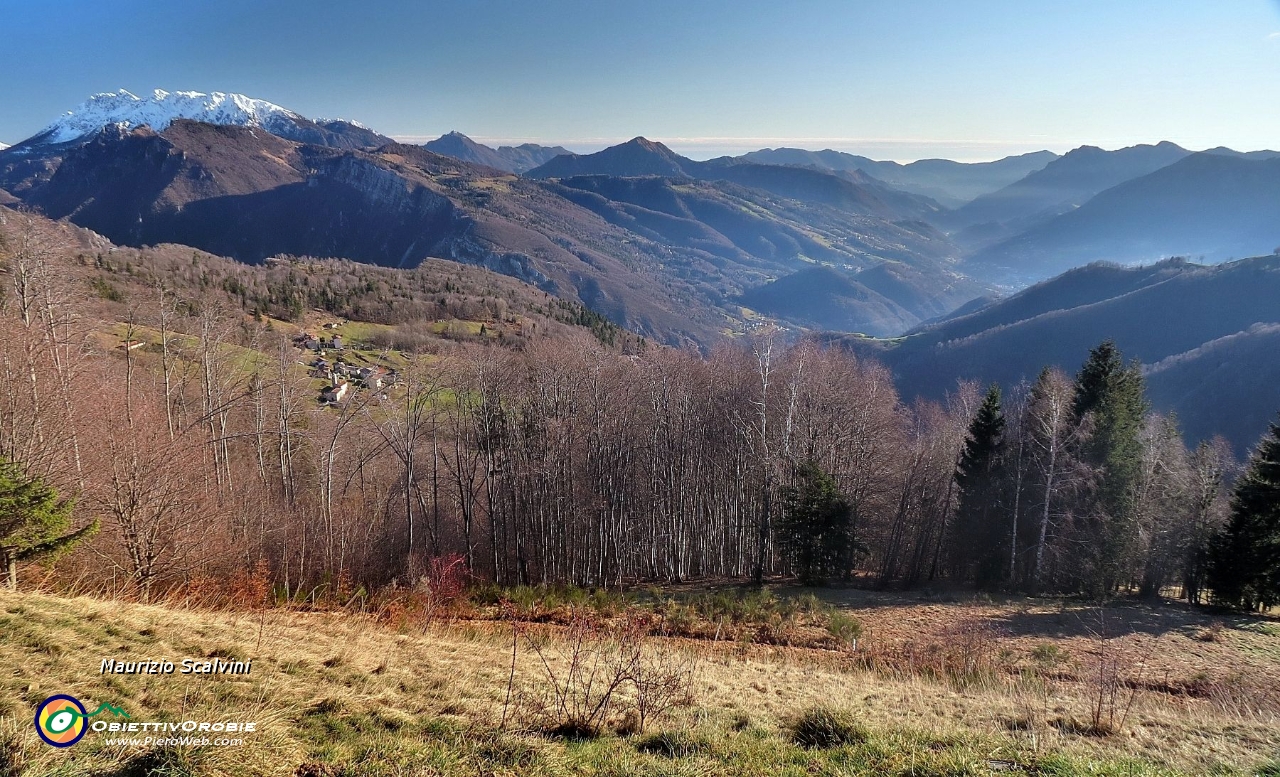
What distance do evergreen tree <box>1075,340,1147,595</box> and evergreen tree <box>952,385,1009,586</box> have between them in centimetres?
355

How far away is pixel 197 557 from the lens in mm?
17156

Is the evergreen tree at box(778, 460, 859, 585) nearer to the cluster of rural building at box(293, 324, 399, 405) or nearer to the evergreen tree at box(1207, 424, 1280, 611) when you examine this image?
the evergreen tree at box(1207, 424, 1280, 611)

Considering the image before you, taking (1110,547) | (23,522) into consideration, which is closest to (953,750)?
(23,522)

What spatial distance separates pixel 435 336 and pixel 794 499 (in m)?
67.2

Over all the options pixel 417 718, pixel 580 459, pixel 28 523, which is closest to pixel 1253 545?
pixel 580 459

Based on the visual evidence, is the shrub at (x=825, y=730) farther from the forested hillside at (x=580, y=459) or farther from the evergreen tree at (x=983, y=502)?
the evergreen tree at (x=983, y=502)

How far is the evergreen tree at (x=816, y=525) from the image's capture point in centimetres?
2616

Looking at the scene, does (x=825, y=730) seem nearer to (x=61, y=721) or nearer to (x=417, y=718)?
(x=417, y=718)

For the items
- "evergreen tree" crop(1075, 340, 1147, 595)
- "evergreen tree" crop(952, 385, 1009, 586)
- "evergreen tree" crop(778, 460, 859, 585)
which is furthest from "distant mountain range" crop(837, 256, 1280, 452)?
"evergreen tree" crop(778, 460, 859, 585)

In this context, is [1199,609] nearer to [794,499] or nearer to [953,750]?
[794,499]

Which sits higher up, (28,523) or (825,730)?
(28,523)

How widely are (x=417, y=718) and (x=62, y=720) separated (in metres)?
3.34

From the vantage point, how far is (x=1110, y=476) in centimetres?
2541

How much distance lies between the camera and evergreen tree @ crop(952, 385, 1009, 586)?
91.6ft
